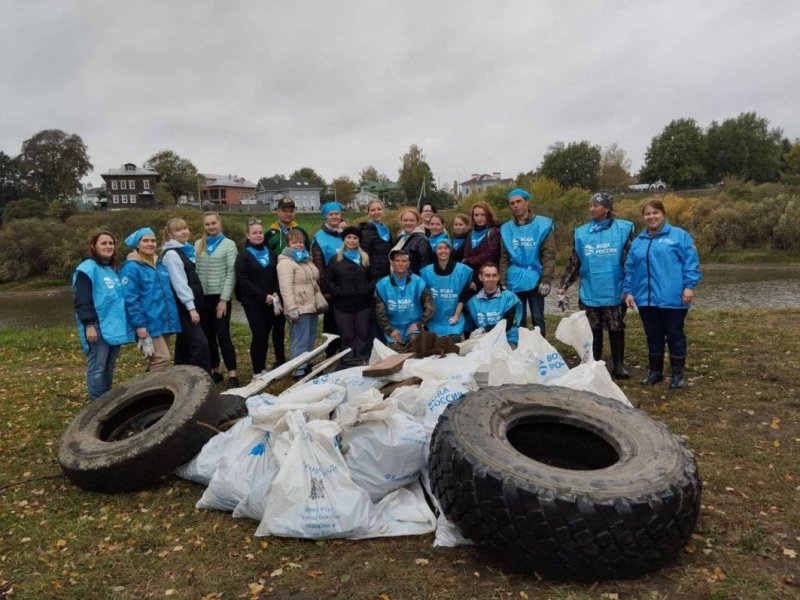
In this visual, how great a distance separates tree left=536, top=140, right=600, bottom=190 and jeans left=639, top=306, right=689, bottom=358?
62.3m

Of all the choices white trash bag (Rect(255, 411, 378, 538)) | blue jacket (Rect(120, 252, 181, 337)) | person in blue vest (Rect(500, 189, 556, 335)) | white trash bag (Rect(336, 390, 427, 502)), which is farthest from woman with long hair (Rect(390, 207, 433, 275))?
white trash bag (Rect(255, 411, 378, 538))

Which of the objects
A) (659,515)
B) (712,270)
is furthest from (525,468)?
(712,270)

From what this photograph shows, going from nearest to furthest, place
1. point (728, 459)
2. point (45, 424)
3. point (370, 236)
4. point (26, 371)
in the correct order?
point (728, 459) < point (45, 424) < point (370, 236) < point (26, 371)

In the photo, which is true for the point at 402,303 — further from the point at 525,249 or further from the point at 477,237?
the point at 525,249

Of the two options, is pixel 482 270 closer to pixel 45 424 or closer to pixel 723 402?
pixel 723 402

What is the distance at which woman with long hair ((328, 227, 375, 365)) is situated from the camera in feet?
19.0

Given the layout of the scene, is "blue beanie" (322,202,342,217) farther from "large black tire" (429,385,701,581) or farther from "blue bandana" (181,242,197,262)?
"large black tire" (429,385,701,581)

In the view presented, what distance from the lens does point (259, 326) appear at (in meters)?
5.86

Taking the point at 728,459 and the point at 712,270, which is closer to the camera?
the point at 728,459

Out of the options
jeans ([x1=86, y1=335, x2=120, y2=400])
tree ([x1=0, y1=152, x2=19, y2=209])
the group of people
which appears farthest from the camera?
tree ([x1=0, y1=152, x2=19, y2=209])

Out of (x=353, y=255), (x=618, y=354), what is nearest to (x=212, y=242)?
(x=353, y=255)

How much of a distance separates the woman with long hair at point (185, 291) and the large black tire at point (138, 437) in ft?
3.54

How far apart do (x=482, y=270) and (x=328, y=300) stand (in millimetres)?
1771

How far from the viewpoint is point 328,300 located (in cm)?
607
